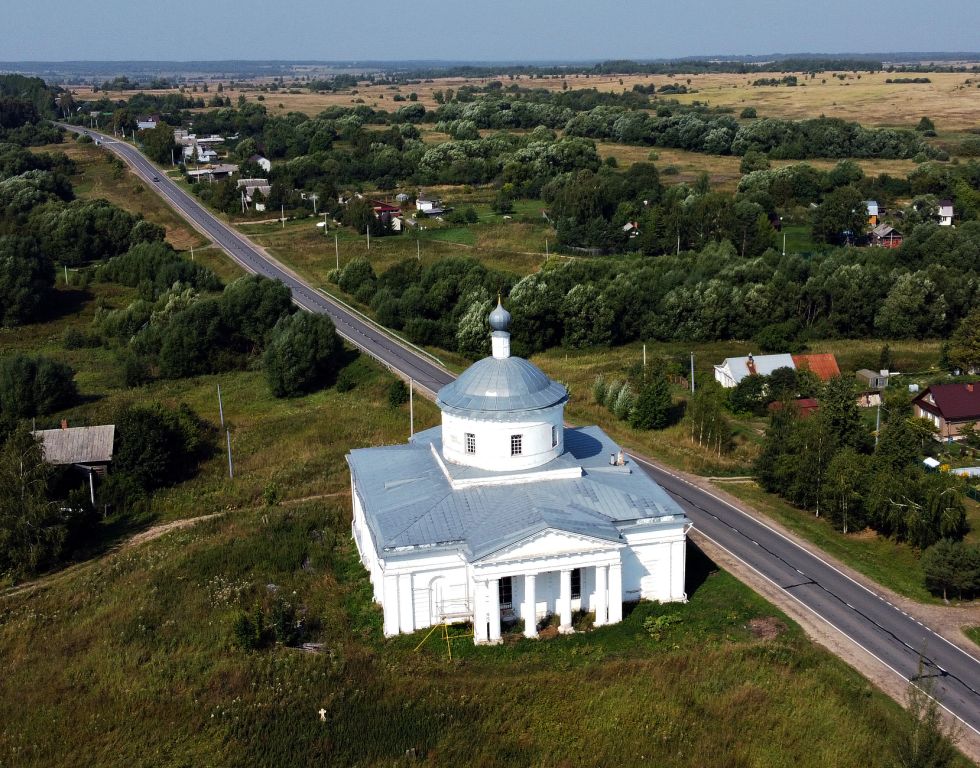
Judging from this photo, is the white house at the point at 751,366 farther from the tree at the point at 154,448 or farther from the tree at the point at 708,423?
the tree at the point at 154,448

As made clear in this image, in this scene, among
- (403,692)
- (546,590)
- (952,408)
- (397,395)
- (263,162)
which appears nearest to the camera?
(403,692)

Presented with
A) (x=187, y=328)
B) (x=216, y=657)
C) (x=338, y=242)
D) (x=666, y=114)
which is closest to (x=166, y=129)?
(x=338, y=242)

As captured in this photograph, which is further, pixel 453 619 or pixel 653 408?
pixel 653 408

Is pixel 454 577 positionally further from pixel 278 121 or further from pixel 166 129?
pixel 278 121

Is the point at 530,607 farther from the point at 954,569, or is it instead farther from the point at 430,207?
the point at 430,207

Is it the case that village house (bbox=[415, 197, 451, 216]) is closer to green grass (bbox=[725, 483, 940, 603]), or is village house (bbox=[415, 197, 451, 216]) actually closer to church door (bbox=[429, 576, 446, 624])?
green grass (bbox=[725, 483, 940, 603])

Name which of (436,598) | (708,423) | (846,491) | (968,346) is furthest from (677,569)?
(968,346)
